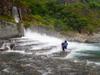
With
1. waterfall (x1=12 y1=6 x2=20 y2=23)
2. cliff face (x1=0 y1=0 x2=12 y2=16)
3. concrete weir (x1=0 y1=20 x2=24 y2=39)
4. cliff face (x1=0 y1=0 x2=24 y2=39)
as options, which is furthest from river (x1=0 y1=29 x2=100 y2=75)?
waterfall (x1=12 y1=6 x2=20 y2=23)

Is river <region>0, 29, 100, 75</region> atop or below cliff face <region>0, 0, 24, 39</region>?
below

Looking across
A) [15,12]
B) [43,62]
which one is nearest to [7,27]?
[15,12]

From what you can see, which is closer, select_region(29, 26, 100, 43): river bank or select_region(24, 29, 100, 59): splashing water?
select_region(24, 29, 100, 59): splashing water

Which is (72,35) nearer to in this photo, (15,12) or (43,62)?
(15,12)

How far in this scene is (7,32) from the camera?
55.9 m

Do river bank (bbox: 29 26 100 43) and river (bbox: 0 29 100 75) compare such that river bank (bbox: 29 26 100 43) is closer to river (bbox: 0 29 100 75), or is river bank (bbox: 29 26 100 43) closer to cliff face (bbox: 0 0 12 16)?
cliff face (bbox: 0 0 12 16)

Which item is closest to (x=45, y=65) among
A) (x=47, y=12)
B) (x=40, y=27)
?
(x=40, y=27)

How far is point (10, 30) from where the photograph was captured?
56.8m

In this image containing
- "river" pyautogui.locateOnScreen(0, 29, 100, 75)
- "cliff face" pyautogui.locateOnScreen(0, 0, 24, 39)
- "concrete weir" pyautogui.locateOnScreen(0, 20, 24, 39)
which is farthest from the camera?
"cliff face" pyautogui.locateOnScreen(0, 0, 24, 39)

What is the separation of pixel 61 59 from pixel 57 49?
8834 mm

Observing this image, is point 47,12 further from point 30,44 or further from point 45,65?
point 45,65

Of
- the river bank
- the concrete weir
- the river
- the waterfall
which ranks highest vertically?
the waterfall

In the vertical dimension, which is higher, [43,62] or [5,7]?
[5,7]

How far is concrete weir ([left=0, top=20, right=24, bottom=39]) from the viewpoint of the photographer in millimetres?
54919
